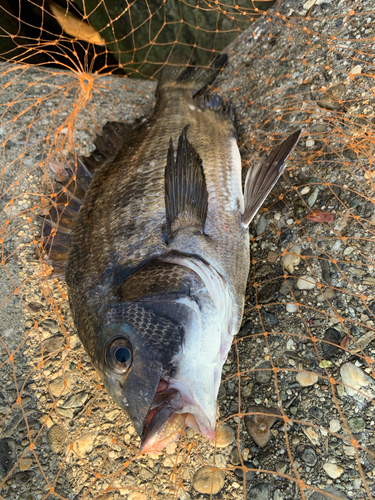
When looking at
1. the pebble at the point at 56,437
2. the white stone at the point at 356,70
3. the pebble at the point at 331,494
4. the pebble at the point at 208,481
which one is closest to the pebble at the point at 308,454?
the pebble at the point at 331,494

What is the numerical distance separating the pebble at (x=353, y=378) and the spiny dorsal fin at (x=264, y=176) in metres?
1.23

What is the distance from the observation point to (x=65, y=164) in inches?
127

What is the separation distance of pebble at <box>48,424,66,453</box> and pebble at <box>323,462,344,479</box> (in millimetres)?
1861

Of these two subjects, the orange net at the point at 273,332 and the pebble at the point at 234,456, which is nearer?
the orange net at the point at 273,332

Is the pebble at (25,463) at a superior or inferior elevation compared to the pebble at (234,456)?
superior

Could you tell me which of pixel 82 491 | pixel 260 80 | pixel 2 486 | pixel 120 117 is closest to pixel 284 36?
pixel 260 80

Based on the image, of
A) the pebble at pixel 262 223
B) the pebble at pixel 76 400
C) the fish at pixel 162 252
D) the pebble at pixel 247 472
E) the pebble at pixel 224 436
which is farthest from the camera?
the pebble at pixel 262 223

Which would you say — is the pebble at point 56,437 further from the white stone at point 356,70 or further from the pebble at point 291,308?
the white stone at point 356,70

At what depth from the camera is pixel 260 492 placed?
2.23 meters

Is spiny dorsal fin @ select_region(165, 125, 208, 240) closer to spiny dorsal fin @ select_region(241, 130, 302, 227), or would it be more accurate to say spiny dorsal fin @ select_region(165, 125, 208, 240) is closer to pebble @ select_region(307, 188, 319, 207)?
spiny dorsal fin @ select_region(241, 130, 302, 227)

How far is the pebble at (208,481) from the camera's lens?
2.33 m

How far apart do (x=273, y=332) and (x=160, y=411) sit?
1.17m

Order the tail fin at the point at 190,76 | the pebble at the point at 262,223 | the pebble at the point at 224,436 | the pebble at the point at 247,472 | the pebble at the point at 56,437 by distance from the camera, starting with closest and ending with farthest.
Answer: the pebble at the point at 247,472 < the pebble at the point at 224,436 < the pebble at the point at 56,437 < the pebble at the point at 262,223 < the tail fin at the point at 190,76

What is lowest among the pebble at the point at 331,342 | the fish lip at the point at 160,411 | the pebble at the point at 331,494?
the pebble at the point at 331,494
